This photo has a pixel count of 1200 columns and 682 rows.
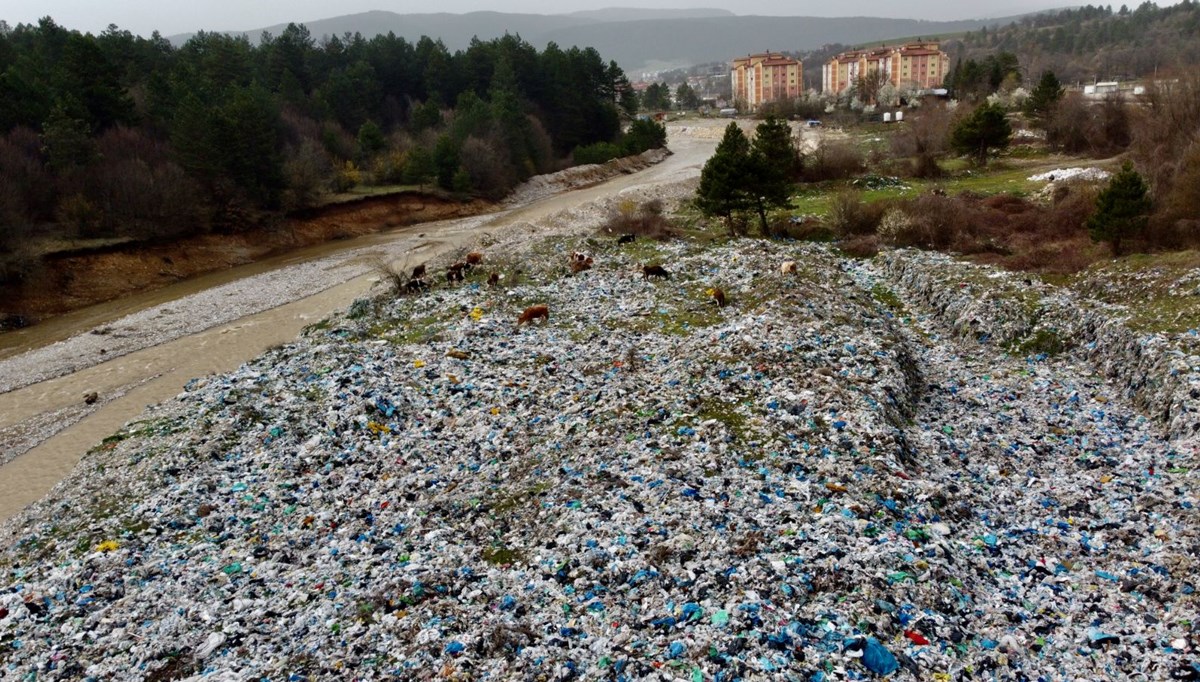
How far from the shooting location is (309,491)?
38.3 feet

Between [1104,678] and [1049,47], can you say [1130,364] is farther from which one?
[1049,47]

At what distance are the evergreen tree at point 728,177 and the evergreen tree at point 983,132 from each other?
20.4m

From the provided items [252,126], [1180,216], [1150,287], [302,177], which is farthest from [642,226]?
[252,126]

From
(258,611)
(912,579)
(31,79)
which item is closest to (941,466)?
(912,579)

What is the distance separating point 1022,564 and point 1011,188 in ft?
104

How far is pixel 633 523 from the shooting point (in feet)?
31.0

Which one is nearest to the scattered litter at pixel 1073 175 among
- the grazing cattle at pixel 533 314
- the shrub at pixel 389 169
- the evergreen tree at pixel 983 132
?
the evergreen tree at pixel 983 132

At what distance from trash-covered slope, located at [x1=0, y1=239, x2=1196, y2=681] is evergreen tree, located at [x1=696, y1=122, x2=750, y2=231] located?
1186 centimetres

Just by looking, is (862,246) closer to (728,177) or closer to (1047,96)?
(728,177)

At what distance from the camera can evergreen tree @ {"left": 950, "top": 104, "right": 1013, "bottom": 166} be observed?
39.9m

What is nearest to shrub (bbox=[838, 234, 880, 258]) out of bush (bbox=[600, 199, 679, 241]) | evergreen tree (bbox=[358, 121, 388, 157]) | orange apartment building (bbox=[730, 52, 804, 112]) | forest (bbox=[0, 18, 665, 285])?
bush (bbox=[600, 199, 679, 241])

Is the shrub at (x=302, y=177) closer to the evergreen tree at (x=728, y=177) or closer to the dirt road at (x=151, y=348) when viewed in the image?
the dirt road at (x=151, y=348)

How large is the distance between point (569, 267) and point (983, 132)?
100 ft

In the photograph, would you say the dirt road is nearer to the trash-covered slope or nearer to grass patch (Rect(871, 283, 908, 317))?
the trash-covered slope
